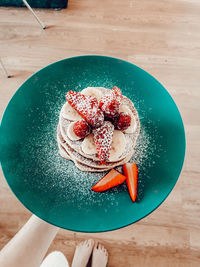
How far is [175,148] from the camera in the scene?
3.96 feet

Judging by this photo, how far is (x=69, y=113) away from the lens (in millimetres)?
1189

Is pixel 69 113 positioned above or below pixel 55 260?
above

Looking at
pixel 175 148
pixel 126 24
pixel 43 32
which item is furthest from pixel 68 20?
pixel 175 148

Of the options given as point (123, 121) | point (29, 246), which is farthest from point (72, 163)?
point (29, 246)

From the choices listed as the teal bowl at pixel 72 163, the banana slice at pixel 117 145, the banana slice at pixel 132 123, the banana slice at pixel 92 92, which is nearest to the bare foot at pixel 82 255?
the teal bowl at pixel 72 163

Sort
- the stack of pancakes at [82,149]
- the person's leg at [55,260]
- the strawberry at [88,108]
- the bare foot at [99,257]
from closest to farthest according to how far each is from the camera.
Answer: the strawberry at [88,108]
the stack of pancakes at [82,149]
the person's leg at [55,260]
the bare foot at [99,257]

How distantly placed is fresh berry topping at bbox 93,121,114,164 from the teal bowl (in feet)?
0.51

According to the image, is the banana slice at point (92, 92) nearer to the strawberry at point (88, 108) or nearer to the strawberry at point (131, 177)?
the strawberry at point (88, 108)

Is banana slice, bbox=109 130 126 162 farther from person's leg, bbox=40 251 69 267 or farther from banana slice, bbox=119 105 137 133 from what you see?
person's leg, bbox=40 251 69 267

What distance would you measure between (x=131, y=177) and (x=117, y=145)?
17 centimetres

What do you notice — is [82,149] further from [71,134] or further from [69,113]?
[69,113]

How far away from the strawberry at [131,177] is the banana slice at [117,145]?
70 millimetres

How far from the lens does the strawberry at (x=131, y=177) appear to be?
111 centimetres

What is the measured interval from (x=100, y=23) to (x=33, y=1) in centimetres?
71
